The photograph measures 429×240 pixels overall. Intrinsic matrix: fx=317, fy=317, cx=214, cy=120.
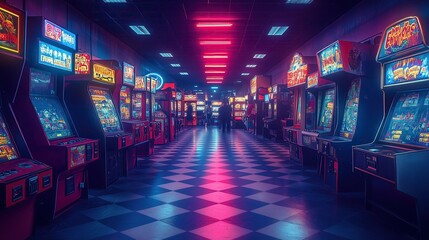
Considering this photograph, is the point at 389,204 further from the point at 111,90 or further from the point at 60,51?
the point at 111,90

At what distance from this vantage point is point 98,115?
4.80 metres

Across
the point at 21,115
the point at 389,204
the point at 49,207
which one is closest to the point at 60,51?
the point at 21,115

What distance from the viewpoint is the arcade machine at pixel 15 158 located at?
99.5 inches

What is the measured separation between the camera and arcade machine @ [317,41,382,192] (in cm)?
445

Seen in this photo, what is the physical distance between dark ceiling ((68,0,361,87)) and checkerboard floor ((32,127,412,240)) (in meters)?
3.95

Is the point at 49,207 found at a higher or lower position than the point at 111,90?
lower

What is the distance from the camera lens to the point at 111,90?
18.5ft

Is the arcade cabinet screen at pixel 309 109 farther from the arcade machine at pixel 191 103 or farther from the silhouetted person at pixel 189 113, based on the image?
the arcade machine at pixel 191 103

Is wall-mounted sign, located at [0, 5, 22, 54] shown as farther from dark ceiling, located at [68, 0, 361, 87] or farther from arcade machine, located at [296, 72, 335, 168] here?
dark ceiling, located at [68, 0, 361, 87]

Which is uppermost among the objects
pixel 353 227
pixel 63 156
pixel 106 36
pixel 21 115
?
pixel 106 36

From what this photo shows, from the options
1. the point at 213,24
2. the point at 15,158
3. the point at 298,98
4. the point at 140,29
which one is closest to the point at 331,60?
the point at 298,98

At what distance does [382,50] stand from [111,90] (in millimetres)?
4259

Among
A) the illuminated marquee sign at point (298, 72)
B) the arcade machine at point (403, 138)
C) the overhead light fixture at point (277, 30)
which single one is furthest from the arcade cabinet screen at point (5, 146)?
the overhead light fixture at point (277, 30)

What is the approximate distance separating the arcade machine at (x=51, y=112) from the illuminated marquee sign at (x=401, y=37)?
3.70 m
